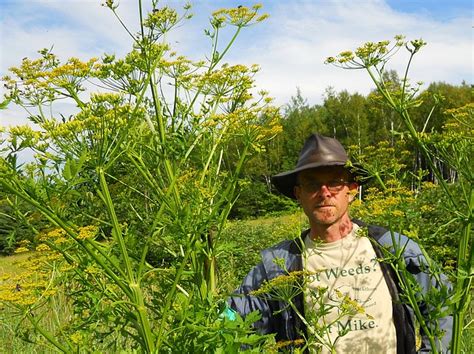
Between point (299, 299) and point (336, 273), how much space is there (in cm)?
36

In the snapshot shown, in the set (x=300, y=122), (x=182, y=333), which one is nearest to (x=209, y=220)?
(x=182, y=333)

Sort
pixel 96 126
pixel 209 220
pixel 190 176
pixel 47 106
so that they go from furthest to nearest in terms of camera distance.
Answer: pixel 190 176, pixel 47 106, pixel 209 220, pixel 96 126

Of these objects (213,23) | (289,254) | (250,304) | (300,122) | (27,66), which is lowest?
(250,304)

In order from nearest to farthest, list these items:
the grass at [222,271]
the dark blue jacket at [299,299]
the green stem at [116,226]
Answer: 1. the green stem at [116,226]
2. the grass at [222,271]
3. the dark blue jacket at [299,299]

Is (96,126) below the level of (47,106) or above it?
below

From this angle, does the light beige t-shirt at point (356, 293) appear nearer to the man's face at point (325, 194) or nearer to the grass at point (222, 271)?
the man's face at point (325, 194)

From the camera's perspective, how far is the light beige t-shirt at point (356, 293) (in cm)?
398

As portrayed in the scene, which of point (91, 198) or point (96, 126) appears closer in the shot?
point (96, 126)

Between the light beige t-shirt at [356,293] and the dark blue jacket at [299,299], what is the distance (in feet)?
0.21

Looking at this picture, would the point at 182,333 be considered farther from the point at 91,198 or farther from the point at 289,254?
the point at 289,254

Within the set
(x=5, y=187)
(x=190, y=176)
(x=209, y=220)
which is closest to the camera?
(x=5, y=187)

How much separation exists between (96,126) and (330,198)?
6.98ft

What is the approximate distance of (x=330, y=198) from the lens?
4.33m

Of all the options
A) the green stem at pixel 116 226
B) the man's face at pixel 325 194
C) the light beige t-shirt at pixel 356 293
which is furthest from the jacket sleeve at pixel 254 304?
the green stem at pixel 116 226
